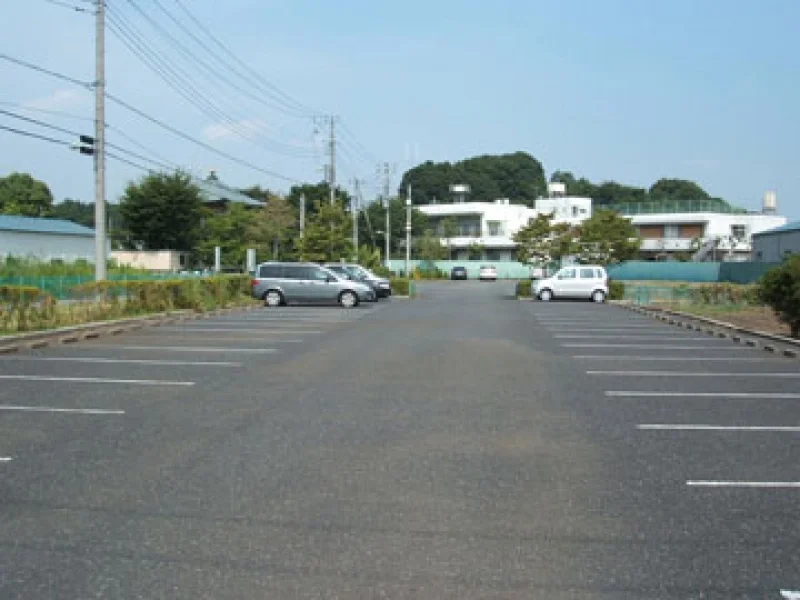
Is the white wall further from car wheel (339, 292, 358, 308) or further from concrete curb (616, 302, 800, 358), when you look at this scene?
concrete curb (616, 302, 800, 358)

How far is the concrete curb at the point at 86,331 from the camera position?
15837 millimetres

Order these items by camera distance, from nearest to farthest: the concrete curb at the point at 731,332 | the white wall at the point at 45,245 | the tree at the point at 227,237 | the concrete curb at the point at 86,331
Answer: the concrete curb at the point at 86,331
the concrete curb at the point at 731,332
the white wall at the point at 45,245
the tree at the point at 227,237

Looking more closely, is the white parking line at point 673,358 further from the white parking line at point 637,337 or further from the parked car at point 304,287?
the parked car at point 304,287

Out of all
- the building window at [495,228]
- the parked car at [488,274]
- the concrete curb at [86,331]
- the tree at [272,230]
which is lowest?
the concrete curb at [86,331]

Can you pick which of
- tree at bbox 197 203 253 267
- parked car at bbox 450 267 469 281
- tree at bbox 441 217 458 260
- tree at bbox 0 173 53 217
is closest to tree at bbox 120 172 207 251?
tree at bbox 197 203 253 267

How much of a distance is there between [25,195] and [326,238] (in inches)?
1884

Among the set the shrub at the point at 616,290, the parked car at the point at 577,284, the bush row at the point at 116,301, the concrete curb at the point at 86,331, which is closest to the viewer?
the concrete curb at the point at 86,331

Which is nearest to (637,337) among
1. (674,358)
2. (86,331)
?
(674,358)

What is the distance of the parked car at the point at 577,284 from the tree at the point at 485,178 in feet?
306

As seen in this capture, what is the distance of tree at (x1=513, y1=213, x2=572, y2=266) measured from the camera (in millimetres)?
51500

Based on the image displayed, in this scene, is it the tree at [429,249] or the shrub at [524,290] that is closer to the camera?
the shrub at [524,290]

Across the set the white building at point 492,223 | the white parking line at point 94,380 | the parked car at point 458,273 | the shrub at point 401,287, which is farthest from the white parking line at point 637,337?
the white building at point 492,223

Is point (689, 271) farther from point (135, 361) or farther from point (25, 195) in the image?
point (25, 195)

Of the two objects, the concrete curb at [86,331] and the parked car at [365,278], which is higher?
the parked car at [365,278]
